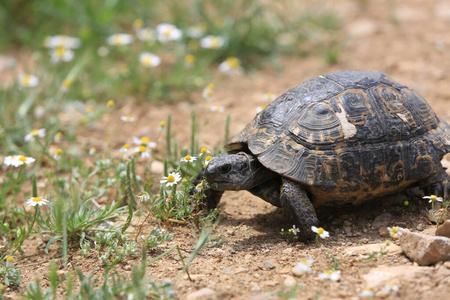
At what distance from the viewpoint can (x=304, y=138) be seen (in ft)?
12.5

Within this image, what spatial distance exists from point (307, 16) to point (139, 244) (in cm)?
584

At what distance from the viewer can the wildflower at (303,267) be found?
3.13 m

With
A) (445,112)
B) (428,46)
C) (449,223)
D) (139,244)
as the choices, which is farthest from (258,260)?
(428,46)

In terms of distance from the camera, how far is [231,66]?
7.25 metres

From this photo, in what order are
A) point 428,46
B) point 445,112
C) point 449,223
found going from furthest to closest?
point 428,46 → point 445,112 → point 449,223

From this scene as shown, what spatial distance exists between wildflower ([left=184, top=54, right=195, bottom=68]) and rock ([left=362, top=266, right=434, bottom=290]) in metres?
4.66

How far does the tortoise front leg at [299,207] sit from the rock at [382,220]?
Answer: 0.62 meters

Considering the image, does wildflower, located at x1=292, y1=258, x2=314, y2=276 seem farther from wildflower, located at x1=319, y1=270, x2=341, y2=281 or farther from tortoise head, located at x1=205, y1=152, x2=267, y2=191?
tortoise head, located at x1=205, y1=152, x2=267, y2=191

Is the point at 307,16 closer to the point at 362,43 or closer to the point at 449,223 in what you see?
the point at 362,43

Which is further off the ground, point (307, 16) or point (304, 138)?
point (307, 16)

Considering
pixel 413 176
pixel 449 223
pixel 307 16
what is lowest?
pixel 449 223

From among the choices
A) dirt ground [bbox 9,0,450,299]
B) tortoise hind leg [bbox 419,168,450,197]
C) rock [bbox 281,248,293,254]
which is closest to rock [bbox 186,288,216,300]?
dirt ground [bbox 9,0,450,299]

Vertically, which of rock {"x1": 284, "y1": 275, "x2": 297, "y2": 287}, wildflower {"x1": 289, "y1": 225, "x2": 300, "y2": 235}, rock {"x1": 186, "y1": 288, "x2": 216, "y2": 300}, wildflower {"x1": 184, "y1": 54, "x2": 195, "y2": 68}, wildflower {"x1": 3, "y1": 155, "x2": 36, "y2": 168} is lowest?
rock {"x1": 186, "y1": 288, "x2": 216, "y2": 300}

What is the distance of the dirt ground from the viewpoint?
123 inches
